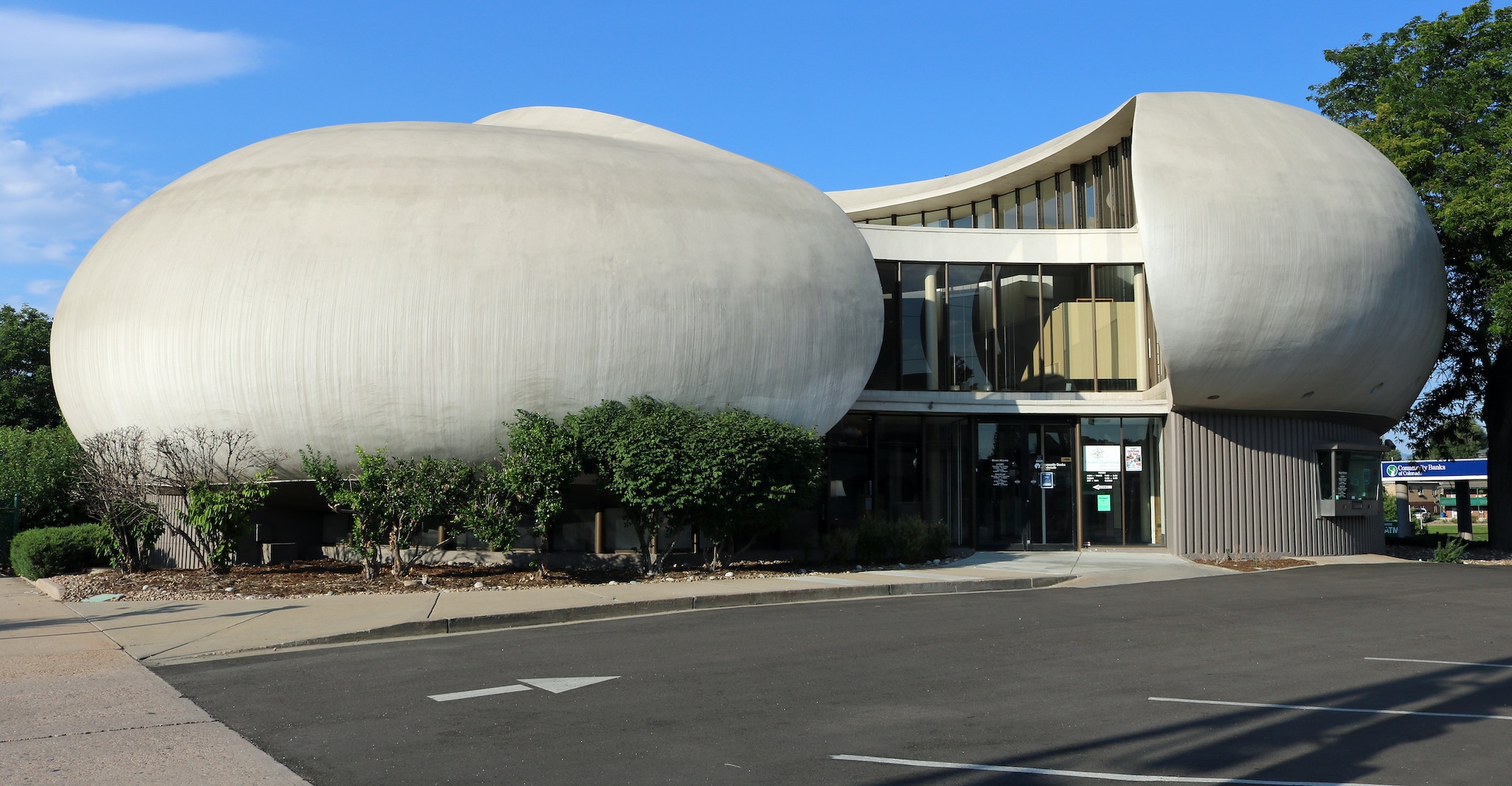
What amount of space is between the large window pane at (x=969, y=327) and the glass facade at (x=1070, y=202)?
2.06 metres

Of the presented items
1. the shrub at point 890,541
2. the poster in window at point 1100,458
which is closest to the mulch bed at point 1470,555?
the poster in window at point 1100,458

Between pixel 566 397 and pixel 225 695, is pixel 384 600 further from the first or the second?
pixel 225 695

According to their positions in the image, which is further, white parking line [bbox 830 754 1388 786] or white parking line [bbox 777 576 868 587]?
white parking line [bbox 777 576 868 587]

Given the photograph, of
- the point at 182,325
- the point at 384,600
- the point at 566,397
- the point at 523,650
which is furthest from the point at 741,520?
the point at 182,325

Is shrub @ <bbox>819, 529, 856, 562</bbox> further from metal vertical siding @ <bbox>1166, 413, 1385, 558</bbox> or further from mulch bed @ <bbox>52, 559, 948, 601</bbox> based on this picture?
metal vertical siding @ <bbox>1166, 413, 1385, 558</bbox>

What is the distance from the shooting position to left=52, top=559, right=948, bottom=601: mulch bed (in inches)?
581

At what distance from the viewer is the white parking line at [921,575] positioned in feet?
53.5

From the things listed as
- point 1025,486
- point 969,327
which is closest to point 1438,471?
point 1025,486

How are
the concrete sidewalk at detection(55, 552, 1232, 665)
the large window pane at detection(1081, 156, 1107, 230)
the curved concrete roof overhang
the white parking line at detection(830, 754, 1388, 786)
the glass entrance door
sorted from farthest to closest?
the large window pane at detection(1081, 156, 1107, 230)
the glass entrance door
the curved concrete roof overhang
the concrete sidewalk at detection(55, 552, 1232, 665)
the white parking line at detection(830, 754, 1388, 786)

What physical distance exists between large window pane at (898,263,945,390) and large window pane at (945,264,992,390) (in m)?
0.29

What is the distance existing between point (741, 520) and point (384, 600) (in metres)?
5.55

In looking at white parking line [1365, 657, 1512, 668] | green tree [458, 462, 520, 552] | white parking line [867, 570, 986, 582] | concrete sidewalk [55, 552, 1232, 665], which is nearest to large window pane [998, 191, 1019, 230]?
concrete sidewalk [55, 552, 1232, 665]

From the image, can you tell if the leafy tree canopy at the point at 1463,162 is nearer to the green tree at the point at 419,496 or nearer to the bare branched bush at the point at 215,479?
the green tree at the point at 419,496

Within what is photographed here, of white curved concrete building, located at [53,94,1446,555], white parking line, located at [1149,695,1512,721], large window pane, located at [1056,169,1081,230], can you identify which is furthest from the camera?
large window pane, located at [1056,169,1081,230]
